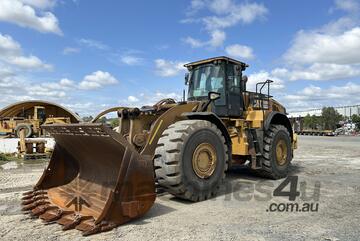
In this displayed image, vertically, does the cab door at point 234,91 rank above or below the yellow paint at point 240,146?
above

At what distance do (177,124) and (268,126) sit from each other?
3169 mm

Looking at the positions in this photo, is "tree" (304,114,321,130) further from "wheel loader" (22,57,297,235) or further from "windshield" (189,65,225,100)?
"windshield" (189,65,225,100)

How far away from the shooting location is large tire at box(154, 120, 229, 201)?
5.70 meters

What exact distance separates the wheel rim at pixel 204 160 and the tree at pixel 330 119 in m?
52.4

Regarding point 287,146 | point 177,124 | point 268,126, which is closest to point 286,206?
point 177,124

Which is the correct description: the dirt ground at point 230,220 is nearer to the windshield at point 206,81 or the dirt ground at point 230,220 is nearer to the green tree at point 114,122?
the green tree at point 114,122

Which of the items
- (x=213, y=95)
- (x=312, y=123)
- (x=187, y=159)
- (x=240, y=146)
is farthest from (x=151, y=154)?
(x=312, y=123)

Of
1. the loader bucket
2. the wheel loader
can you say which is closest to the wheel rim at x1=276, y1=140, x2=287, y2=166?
the wheel loader

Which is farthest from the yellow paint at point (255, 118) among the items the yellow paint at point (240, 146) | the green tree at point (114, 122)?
the green tree at point (114, 122)

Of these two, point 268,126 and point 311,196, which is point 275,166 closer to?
point 268,126

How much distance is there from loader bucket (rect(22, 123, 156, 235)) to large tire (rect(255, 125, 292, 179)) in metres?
4.15

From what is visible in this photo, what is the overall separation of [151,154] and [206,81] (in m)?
2.76

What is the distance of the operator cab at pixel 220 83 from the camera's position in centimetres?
798

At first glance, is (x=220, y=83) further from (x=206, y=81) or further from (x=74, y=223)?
(x=74, y=223)
